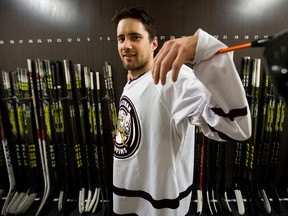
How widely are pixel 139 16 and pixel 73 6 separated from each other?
97 cm

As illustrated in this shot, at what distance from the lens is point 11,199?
2031 millimetres

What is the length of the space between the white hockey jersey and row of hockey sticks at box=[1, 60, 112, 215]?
91 centimetres

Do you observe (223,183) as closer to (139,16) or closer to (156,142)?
(156,142)

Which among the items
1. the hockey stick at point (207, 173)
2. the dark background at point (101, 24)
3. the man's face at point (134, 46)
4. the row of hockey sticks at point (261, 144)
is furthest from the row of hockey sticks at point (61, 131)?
the row of hockey sticks at point (261, 144)

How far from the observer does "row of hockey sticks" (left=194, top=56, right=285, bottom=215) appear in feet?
6.04

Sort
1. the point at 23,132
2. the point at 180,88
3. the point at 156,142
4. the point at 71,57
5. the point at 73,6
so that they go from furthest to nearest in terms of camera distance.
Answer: the point at 23,132
the point at 71,57
the point at 73,6
the point at 156,142
the point at 180,88

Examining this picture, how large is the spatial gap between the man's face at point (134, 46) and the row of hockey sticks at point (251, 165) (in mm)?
1079

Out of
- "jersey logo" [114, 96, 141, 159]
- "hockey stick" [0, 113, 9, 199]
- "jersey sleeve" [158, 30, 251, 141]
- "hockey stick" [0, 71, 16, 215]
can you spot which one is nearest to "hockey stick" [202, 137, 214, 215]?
"jersey logo" [114, 96, 141, 159]

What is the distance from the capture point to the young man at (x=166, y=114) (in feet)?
1.73

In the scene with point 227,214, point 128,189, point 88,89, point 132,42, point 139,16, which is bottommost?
point 227,214

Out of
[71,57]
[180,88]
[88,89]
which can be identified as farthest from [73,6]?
[180,88]

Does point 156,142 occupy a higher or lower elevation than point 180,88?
lower

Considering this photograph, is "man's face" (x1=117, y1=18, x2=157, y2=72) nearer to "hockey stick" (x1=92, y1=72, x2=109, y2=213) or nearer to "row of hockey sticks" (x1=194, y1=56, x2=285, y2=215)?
"hockey stick" (x1=92, y1=72, x2=109, y2=213)

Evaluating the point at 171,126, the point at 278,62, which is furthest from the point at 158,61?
the point at 171,126
